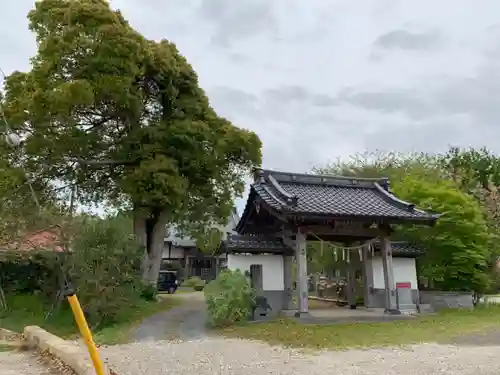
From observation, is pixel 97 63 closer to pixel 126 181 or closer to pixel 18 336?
pixel 126 181

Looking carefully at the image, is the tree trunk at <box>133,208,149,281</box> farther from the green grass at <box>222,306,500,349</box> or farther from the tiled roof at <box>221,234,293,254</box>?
the green grass at <box>222,306,500,349</box>

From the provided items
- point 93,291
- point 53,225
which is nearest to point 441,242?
point 93,291

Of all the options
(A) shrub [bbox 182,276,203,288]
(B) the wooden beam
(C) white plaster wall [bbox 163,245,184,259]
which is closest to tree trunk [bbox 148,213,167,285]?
(B) the wooden beam

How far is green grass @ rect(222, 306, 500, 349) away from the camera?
10.0 m

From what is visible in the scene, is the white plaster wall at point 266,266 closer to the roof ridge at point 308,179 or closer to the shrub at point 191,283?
the roof ridge at point 308,179

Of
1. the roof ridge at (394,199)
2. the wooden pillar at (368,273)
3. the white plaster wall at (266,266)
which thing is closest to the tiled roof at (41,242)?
the white plaster wall at (266,266)

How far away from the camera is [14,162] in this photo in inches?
683

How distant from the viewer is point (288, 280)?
559 inches

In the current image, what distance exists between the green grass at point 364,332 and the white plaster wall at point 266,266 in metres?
1.45

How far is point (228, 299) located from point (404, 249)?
6841mm

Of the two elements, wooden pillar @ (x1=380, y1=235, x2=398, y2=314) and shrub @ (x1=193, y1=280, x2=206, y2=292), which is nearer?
wooden pillar @ (x1=380, y1=235, x2=398, y2=314)

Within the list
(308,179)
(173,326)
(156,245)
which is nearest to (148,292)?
(156,245)

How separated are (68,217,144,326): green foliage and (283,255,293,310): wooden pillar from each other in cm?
475

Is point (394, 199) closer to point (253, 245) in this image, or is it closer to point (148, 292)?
point (253, 245)
